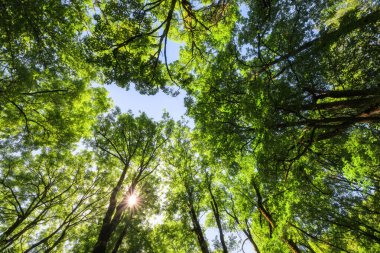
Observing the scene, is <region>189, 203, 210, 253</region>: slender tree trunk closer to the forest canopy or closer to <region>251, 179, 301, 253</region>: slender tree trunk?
the forest canopy

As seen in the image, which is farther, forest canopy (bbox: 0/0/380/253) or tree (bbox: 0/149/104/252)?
tree (bbox: 0/149/104/252)

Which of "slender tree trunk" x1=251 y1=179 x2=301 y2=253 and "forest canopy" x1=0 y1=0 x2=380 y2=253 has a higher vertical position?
"forest canopy" x1=0 y1=0 x2=380 y2=253

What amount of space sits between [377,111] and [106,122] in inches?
645

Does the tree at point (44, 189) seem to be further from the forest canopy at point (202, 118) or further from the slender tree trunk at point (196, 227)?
the slender tree trunk at point (196, 227)

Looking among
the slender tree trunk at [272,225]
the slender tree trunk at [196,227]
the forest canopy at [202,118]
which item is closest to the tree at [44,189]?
the forest canopy at [202,118]

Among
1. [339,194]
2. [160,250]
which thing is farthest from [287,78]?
[160,250]

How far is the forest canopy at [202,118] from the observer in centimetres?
794

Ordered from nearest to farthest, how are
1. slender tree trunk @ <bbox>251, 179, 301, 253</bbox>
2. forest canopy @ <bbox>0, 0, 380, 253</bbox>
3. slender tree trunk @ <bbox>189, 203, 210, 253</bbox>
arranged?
forest canopy @ <bbox>0, 0, 380, 253</bbox>, slender tree trunk @ <bbox>251, 179, 301, 253</bbox>, slender tree trunk @ <bbox>189, 203, 210, 253</bbox>

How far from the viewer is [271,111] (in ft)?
26.2

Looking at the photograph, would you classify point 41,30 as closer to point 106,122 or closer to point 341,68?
point 106,122

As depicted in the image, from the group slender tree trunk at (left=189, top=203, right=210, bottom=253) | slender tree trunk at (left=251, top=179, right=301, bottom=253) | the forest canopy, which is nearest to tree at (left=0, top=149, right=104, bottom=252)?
the forest canopy

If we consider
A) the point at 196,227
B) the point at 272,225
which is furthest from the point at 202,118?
the point at 196,227

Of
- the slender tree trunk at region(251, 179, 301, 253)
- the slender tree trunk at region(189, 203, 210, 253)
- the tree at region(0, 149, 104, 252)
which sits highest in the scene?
the tree at region(0, 149, 104, 252)

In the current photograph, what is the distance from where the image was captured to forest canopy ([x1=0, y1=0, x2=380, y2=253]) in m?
7.94
